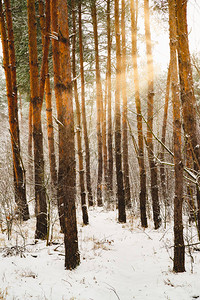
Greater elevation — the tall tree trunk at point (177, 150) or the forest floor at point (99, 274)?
the tall tree trunk at point (177, 150)

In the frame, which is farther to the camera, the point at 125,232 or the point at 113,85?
the point at 113,85

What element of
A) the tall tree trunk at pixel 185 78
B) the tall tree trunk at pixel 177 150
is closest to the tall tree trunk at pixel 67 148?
the tall tree trunk at pixel 177 150

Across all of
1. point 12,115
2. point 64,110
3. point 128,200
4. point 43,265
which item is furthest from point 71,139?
point 128,200

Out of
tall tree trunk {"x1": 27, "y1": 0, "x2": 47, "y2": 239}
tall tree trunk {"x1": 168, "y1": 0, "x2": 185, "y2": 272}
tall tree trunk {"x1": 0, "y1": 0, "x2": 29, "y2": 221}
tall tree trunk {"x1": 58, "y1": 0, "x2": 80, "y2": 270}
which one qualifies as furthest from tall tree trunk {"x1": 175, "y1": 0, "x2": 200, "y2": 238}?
tall tree trunk {"x1": 0, "y1": 0, "x2": 29, "y2": 221}

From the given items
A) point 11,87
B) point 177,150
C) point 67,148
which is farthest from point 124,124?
point 177,150

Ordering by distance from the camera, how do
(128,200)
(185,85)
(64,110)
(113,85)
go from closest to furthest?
1. (64,110)
2. (185,85)
3. (128,200)
4. (113,85)

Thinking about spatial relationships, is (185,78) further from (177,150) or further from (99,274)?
(99,274)

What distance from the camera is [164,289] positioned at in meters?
3.39

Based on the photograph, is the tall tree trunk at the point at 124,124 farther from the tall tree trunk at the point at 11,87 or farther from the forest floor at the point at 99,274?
the tall tree trunk at the point at 11,87

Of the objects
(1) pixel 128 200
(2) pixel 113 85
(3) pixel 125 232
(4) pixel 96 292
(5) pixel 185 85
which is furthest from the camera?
(2) pixel 113 85

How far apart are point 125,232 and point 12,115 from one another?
567cm

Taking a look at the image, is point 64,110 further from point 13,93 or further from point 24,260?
point 13,93

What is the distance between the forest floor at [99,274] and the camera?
10.6 feet

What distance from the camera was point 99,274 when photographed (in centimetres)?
395
